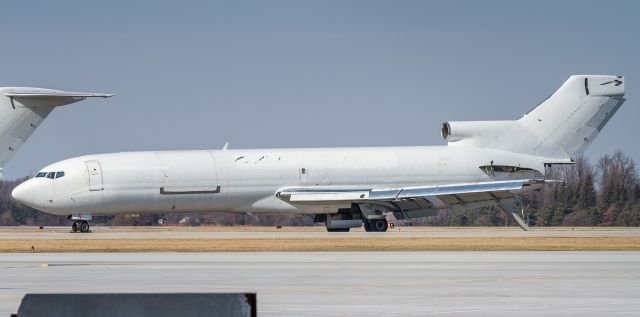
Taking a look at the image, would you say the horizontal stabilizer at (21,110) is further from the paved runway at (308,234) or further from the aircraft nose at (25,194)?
the aircraft nose at (25,194)

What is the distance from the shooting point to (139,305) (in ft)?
28.0

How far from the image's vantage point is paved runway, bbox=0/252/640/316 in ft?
58.4

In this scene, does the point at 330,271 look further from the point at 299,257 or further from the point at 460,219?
the point at 460,219

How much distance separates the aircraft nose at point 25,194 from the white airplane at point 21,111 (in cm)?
3519

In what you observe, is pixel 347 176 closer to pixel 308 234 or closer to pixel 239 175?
pixel 239 175

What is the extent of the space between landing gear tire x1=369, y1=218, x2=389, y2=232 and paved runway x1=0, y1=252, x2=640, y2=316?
89.0 ft

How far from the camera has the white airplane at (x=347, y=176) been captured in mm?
62094

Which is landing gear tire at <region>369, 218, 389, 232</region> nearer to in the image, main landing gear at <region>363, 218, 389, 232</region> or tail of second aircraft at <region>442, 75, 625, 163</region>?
main landing gear at <region>363, 218, 389, 232</region>

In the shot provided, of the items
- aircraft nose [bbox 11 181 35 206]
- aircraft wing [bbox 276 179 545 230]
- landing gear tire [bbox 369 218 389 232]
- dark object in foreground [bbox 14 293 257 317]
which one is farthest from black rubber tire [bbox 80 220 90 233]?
dark object in foreground [bbox 14 293 257 317]

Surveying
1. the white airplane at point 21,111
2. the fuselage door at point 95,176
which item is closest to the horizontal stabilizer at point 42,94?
the white airplane at point 21,111

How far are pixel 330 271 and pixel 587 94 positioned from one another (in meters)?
46.0

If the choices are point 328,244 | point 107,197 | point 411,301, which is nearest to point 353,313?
point 411,301

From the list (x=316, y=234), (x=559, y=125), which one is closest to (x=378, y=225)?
(x=316, y=234)

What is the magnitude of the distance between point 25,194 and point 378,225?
18.7 meters
